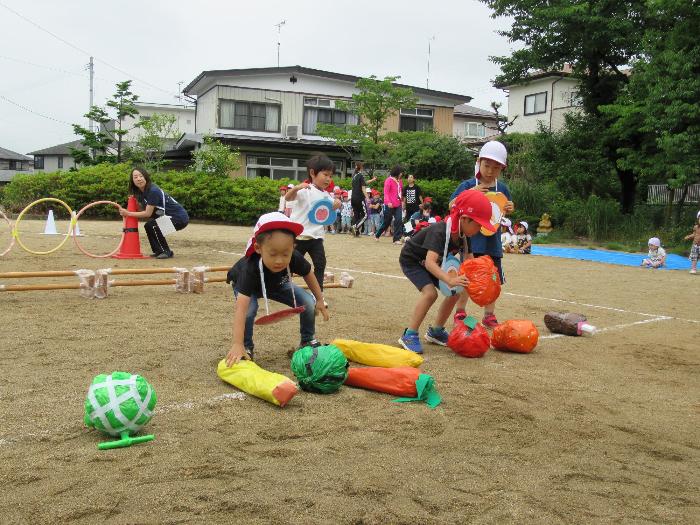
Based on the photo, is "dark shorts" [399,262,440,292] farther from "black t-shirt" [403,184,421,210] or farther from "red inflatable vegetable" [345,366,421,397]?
"black t-shirt" [403,184,421,210]

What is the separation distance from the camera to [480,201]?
4.93 m

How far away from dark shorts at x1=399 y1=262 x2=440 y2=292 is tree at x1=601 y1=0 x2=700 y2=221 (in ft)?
43.1

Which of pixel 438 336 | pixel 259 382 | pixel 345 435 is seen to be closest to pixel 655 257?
pixel 438 336

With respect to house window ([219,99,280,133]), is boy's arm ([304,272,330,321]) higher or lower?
lower

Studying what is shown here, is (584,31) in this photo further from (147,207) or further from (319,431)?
(319,431)

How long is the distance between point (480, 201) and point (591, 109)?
20.6 meters

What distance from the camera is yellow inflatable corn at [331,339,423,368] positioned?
4574 millimetres

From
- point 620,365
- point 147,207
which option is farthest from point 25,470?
point 147,207

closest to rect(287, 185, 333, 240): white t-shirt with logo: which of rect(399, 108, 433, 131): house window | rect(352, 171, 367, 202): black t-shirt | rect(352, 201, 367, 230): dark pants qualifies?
rect(352, 171, 367, 202): black t-shirt

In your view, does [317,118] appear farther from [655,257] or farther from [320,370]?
[320,370]

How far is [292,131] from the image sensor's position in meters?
31.3

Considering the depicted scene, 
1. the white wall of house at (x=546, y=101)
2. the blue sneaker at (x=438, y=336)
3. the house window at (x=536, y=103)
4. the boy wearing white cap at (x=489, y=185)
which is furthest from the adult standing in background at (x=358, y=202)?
the house window at (x=536, y=103)

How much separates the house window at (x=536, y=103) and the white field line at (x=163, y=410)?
3429cm

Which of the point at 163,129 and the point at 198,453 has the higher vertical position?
the point at 163,129
